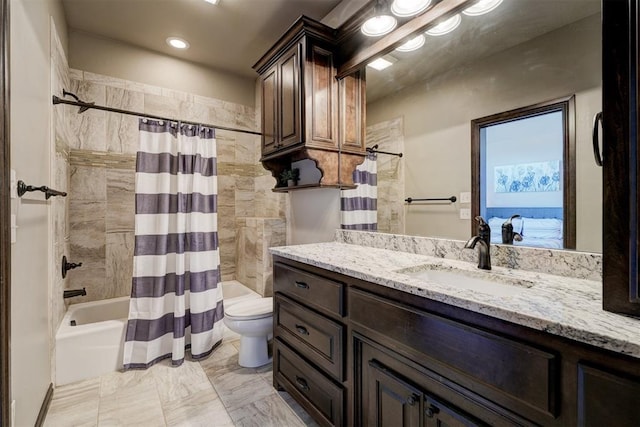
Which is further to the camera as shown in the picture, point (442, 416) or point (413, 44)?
point (413, 44)

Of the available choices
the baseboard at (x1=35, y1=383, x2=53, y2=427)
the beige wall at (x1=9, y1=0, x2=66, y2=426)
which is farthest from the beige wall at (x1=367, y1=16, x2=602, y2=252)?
the baseboard at (x1=35, y1=383, x2=53, y2=427)

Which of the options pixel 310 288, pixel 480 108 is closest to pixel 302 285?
pixel 310 288

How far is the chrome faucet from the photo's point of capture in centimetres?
123

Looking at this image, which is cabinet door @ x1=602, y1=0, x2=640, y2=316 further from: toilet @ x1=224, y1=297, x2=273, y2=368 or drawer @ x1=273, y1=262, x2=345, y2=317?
toilet @ x1=224, y1=297, x2=273, y2=368

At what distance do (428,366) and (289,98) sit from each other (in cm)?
181

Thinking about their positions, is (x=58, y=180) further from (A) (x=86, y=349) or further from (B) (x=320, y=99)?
(B) (x=320, y=99)

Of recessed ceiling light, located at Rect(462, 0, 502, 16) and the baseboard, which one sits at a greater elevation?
recessed ceiling light, located at Rect(462, 0, 502, 16)

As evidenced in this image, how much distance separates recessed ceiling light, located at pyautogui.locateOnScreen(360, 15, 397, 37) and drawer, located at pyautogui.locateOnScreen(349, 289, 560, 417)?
1.49 metres

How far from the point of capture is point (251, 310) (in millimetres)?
2150

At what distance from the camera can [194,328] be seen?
2.22 metres

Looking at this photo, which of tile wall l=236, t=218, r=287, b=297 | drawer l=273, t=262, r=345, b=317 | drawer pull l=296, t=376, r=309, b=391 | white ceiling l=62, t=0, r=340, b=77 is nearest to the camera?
drawer l=273, t=262, r=345, b=317

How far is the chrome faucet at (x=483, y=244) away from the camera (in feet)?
4.05

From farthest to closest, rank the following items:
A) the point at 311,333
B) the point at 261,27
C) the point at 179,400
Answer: the point at 261,27
the point at 179,400
the point at 311,333

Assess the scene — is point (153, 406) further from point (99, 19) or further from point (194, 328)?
point (99, 19)
